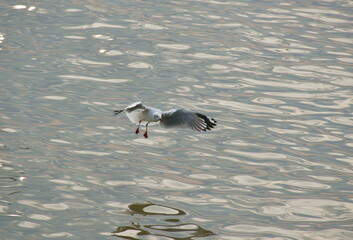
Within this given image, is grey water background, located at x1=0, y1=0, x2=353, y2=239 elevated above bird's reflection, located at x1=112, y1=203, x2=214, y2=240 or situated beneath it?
elevated above

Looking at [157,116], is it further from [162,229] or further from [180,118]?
[162,229]

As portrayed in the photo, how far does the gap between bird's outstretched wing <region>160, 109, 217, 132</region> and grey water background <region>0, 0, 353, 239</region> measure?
786 mm

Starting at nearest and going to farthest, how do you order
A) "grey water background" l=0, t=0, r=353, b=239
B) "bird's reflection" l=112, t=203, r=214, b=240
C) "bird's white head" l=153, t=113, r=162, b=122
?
"bird's reflection" l=112, t=203, r=214, b=240
"grey water background" l=0, t=0, r=353, b=239
"bird's white head" l=153, t=113, r=162, b=122

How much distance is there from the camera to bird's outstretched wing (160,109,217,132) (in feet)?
30.8

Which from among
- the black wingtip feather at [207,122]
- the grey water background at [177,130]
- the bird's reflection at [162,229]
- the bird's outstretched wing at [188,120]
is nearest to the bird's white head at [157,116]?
the bird's outstretched wing at [188,120]

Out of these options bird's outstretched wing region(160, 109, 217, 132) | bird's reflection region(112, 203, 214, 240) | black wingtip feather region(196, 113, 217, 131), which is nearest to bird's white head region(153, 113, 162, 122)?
bird's outstretched wing region(160, 109, 217, 132)

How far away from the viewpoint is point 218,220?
843cm

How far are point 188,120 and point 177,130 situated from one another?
2053 millimetres

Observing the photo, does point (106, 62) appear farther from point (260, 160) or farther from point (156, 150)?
point (260, 160)

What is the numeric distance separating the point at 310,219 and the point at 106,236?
2.74 meters

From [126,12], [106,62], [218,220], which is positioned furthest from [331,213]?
[126,12]

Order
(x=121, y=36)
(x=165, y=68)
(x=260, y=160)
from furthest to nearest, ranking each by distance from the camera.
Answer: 1. (x=121, y=36)
2. (x=165, y=68)
3. (x=260, y=160)

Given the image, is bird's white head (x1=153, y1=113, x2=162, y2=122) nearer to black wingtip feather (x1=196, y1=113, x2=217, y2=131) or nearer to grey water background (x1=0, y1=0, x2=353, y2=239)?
black wingtip feather (x1=196, y1=113, x2=217, y2=131)

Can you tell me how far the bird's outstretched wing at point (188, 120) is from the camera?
9.38 m
